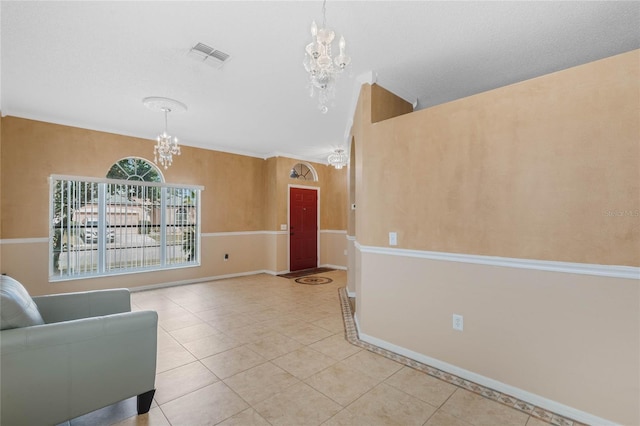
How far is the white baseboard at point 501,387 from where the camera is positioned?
1.88 m

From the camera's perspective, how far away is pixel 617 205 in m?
1.78

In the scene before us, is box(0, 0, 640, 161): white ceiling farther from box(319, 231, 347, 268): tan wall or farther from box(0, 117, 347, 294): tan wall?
box(319, 231, 347, 268): tan wall

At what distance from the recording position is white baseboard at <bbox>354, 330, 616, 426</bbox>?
1.88 m

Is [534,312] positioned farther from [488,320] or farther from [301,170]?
[301,170]

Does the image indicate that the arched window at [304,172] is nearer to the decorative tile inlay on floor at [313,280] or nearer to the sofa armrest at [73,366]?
the decorative tile inlay on floor at [313,280]

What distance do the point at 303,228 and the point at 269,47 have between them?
501 cm


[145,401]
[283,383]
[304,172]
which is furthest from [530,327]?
[304,172]

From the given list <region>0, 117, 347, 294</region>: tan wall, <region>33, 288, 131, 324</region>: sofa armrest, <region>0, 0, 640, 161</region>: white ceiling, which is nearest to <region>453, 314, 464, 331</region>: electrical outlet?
<region>0, 0, 640, 161</region>: white ceiling

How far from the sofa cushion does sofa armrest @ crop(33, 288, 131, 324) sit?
48 centimetres

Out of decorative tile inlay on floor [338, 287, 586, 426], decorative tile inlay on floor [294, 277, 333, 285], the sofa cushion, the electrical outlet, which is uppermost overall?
the sofa cushion

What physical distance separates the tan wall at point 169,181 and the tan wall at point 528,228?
4248 millimetres

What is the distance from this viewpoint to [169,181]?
5.43 metres

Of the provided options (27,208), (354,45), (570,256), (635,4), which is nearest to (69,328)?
(354,45)

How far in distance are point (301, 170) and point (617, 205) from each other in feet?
19.7
